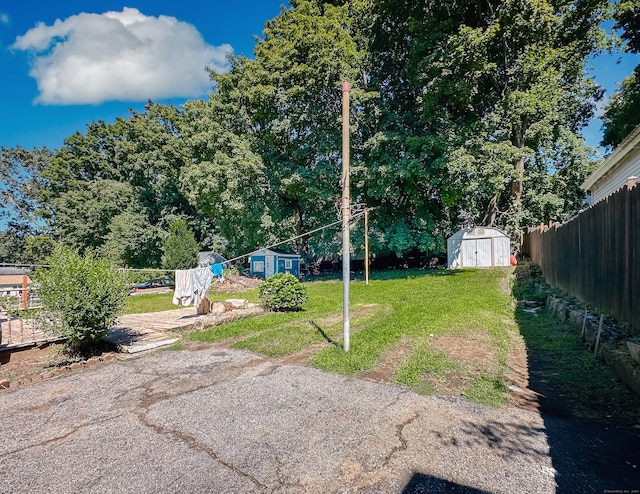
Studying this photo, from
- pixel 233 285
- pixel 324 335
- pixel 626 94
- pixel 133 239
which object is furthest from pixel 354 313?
pixel 133 239

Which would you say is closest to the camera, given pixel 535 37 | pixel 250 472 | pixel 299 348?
pixel 250 472

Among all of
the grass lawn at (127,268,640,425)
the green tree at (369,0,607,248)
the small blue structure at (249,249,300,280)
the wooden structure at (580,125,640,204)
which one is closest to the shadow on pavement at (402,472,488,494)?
the grass lawn at (127,268,640,425)

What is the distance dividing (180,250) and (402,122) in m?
14.9

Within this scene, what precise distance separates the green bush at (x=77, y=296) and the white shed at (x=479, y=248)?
1726cm

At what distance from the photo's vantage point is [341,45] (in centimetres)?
1725

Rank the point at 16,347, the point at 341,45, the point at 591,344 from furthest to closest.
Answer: the point at 341,45, the point at 16,347, the point at 591,344

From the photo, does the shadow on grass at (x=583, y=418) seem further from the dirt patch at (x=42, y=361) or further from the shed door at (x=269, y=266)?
the shed door at (x=269, y=266)

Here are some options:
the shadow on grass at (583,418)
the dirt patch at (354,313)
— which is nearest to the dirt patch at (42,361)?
the dirt patch at (354,313)

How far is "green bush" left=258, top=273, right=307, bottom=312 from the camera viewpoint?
9509 millimetres

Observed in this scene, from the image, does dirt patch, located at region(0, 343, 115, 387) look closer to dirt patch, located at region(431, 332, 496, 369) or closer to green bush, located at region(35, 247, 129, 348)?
green bush, located at region(35, 247, 129, 348)

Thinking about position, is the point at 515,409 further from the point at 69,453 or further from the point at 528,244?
the point at 528,244

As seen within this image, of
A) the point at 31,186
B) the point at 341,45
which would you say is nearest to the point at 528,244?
the point at 341,45

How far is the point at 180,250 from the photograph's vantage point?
72.1 feet

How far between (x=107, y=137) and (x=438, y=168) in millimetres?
30104
